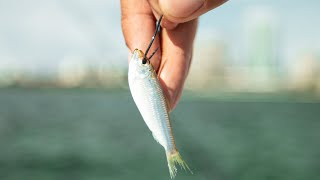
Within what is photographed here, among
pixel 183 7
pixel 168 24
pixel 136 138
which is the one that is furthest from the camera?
pixel 136 138

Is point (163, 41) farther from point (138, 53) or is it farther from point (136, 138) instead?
point (136, 138)

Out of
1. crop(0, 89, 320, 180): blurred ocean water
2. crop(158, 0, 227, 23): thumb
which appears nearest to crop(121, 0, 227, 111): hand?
crop(158, 0, 227, 23): thumb

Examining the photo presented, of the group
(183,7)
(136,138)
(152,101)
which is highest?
(183,7)

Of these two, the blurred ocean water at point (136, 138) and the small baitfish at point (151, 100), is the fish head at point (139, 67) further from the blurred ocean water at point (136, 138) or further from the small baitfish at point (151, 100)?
the blurred ocean water at point (136, 138)

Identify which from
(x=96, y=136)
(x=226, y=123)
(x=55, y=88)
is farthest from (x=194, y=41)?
(x=55, y=88)

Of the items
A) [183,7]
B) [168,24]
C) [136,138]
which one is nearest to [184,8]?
[183,7]

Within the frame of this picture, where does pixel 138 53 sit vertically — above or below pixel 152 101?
above

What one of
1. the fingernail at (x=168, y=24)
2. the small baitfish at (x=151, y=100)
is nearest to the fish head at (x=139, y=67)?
the small baitfish at (x=151, y=100)
